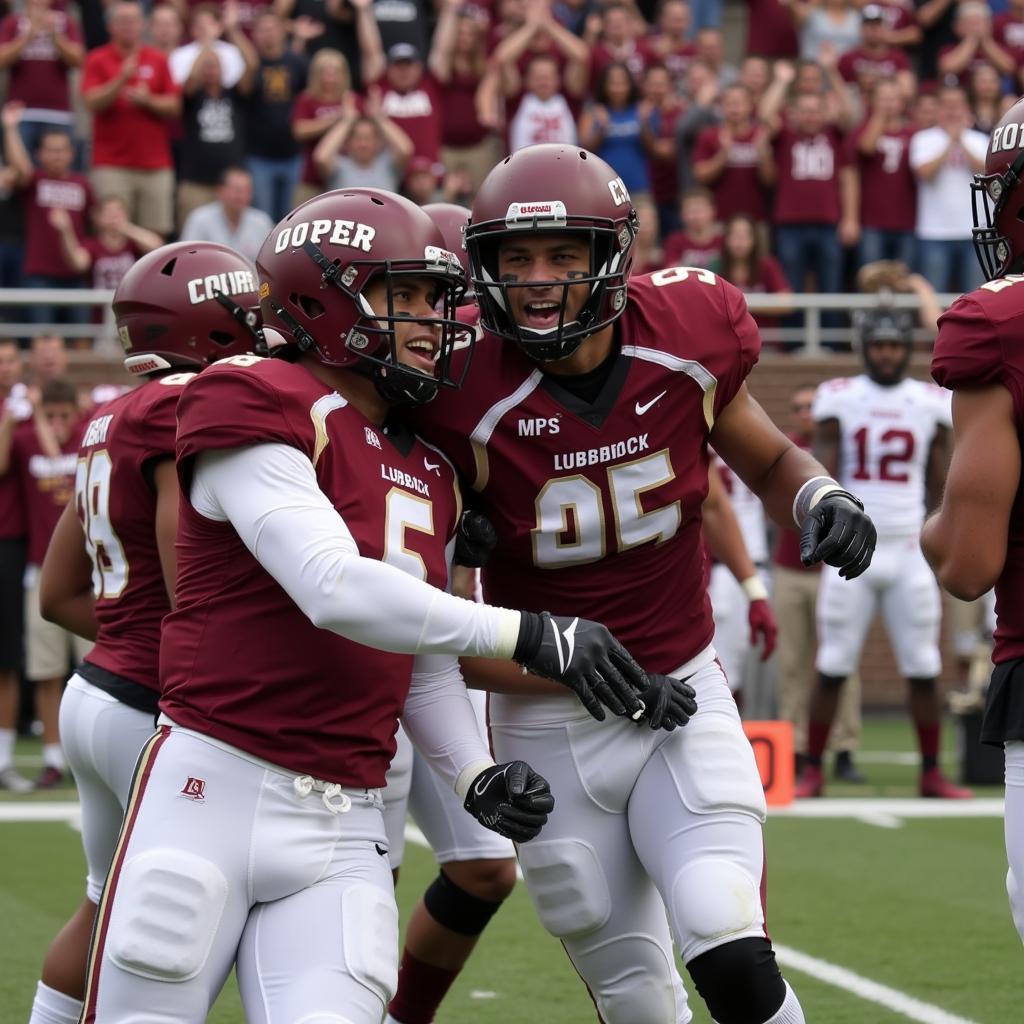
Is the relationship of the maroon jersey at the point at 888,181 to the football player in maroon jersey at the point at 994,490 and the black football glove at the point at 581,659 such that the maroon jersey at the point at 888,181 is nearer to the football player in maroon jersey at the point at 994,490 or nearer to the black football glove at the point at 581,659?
the football player in maroon jersey at the point at 994,490

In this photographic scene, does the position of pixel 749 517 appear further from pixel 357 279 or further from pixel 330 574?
pixel 330 574

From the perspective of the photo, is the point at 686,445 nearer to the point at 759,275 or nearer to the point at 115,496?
the point at 115,496

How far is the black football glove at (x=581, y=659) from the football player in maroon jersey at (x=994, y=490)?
0.58 metres

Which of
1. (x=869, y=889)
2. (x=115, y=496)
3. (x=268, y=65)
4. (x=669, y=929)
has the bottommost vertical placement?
(x=869, y=889)

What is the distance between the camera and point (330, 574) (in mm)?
2920

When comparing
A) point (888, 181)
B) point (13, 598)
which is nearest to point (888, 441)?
point (13, 598)

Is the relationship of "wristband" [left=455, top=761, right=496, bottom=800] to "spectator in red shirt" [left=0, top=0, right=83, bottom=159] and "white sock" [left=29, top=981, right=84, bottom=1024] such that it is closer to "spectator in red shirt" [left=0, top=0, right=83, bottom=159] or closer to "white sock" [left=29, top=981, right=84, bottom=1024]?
"white sock" [left=29, top=981, right=84, bottom=1024]

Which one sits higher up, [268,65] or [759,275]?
[268,65]

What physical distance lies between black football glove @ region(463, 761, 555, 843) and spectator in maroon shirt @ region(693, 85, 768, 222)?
9.86m

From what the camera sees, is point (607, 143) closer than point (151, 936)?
No

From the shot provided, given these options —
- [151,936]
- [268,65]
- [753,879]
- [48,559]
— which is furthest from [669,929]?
[268,65]

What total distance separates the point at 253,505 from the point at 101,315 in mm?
9776

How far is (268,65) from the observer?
12.6 metres

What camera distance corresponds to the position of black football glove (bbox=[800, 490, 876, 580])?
11.2 ft
